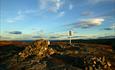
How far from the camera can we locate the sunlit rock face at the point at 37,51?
78.4 feet

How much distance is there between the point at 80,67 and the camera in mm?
20688

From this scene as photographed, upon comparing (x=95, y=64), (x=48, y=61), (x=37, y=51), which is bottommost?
(x=95, y=64)

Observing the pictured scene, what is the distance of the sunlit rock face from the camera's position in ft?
78.4

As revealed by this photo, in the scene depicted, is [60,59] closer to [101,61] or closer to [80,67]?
[80,67]

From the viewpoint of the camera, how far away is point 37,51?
24234 millimetres

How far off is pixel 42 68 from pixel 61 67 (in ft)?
6.02

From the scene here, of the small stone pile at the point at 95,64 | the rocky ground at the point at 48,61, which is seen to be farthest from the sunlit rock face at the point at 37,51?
the small stone pile at the point at 95,64

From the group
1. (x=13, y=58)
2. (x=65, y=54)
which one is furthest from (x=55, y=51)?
(x=13, y=58)

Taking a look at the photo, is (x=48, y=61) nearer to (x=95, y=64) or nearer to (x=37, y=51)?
(x=37, y=51)

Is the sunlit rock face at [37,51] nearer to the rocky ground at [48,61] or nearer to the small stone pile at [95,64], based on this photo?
the rocky ground at [48,61]

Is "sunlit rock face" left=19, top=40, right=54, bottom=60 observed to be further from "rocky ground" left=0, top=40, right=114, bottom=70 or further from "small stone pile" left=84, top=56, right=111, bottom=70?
"small stone pile" left=84, top=56, right=111, bottom=70

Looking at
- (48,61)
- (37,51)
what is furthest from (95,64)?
(37,51)

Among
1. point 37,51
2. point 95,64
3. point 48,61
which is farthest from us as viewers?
point 37,51

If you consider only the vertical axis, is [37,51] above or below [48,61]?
above
